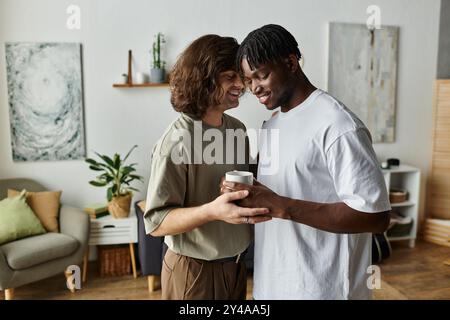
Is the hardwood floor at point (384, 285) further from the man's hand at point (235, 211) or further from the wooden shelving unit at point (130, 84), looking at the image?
the man's hand at point (235, 211)

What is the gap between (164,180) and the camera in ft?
4.06

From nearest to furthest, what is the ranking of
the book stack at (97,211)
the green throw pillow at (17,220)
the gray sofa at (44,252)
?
the gray sofa at (44,252)
the green throw pillow at (17,220)
the book stack at (97,211)

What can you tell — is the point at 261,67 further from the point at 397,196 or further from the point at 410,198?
the point at 410,198

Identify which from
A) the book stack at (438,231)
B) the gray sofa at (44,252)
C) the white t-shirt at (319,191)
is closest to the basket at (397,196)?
the book stack at (438,231)

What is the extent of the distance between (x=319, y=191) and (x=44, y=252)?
2250 mm

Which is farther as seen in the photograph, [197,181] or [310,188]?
[197,181]

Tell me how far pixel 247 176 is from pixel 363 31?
11.0 feet

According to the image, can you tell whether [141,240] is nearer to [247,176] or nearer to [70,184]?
[70,184]

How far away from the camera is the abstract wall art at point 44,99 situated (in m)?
3.38

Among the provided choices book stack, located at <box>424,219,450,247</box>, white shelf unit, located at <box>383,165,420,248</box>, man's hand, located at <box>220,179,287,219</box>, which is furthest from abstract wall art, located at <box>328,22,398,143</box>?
man's hand, located at <box>220,179,287,219</box>

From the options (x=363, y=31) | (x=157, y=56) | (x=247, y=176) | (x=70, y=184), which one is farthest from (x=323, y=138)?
(x=363, y=31)

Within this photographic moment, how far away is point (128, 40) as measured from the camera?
11.6 feet

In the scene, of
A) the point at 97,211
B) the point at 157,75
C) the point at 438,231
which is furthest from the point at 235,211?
the point at 438,231

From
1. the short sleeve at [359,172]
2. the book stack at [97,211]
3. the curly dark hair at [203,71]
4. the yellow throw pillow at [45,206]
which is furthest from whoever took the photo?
the book stack at [97,211]
